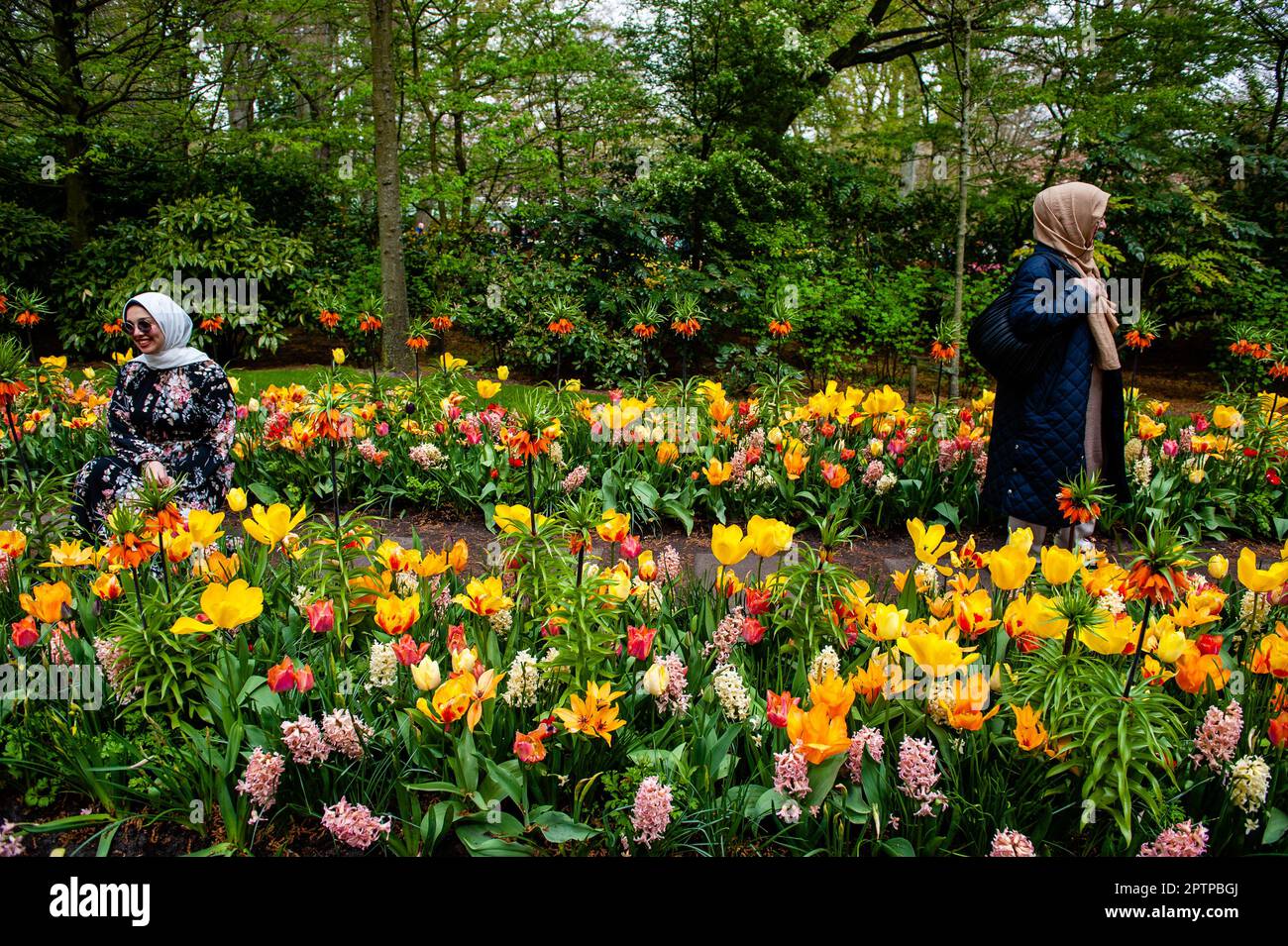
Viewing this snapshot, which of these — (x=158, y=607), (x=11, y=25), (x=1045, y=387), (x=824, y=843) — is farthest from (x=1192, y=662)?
(x=11, y=25)

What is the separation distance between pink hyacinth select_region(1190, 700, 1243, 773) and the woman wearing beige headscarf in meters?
2.03

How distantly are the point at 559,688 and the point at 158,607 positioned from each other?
1.02 meters

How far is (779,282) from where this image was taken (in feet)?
30.2

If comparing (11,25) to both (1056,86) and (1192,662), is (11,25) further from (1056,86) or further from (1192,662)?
(1192,662)

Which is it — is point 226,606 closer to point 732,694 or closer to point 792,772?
point 732,694

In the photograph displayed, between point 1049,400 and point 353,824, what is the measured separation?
3.26 metres

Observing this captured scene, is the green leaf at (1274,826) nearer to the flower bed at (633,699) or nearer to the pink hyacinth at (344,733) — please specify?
the flower bed at (633,699)

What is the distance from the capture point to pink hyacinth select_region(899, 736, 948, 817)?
165cm

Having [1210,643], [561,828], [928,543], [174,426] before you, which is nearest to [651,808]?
[561,828]

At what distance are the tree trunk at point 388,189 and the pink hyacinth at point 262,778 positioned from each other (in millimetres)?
7034

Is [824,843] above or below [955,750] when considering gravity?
below

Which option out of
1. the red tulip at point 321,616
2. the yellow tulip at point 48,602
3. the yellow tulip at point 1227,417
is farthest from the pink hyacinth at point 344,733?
the yellow tulip at point 1227,417

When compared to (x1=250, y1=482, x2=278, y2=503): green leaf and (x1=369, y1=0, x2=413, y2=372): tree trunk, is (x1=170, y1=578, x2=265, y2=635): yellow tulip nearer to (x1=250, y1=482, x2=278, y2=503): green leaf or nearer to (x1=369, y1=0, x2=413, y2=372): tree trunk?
(x1=250, y1=482, x2=278, y2=503): green leaf

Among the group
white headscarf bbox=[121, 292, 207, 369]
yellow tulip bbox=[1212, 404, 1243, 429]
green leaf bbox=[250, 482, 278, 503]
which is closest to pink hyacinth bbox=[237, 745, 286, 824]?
white headscarf bbox=[121, 292, 207, 369]
